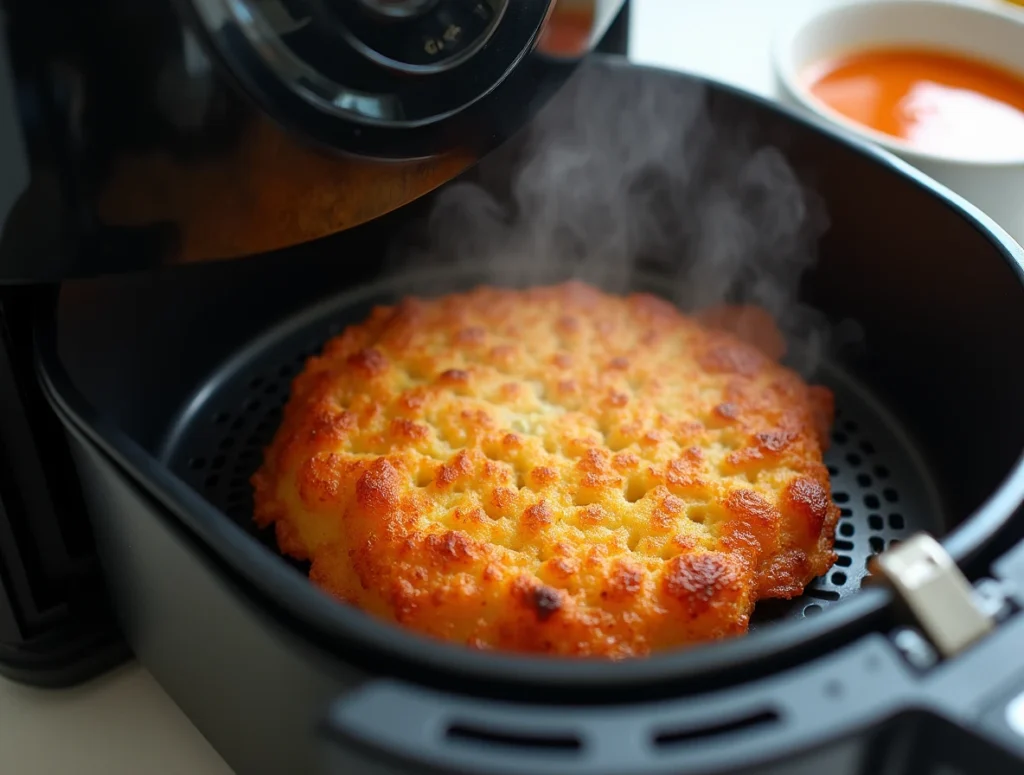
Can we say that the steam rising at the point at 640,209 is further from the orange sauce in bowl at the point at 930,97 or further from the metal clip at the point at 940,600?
the metal clip at the point at 940,600

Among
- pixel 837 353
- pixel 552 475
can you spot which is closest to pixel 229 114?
pixel 552 475

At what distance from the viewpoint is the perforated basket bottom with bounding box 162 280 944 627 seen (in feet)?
2.25

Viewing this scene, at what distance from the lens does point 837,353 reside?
2.72 ft

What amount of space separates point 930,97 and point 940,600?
0.70 meters

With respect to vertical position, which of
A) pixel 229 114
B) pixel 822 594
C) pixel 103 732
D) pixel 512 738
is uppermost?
pixel 229 114

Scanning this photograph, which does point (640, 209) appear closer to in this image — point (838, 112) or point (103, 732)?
point (838, 112)

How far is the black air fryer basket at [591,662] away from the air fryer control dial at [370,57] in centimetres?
19

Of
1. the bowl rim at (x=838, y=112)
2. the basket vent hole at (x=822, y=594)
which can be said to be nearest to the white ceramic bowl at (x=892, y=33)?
the bowl rim at (x=838, y=112)

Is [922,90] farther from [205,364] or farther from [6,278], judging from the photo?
[6,278]

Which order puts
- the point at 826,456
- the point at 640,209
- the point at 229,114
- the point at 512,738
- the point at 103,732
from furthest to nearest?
the point at 640,209, the point at 826,456, the point at 103,732, the point at 229,114, the point at 512,738

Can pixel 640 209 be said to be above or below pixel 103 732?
above

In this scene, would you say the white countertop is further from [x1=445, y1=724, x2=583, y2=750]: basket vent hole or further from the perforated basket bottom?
[x1=445, y1=724, x2=583, y2=750]: basket vent hole

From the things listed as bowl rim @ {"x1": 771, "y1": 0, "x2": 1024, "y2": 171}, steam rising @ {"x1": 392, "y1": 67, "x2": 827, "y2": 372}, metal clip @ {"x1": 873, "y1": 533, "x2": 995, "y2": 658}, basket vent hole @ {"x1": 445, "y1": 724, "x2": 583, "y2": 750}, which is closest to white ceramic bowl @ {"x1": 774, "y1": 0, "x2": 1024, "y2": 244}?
bowl rim @ {"x1": 771, "y1": 0, "x2": 1024, "y2": 171}

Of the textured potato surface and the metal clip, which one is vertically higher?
the metal clip
